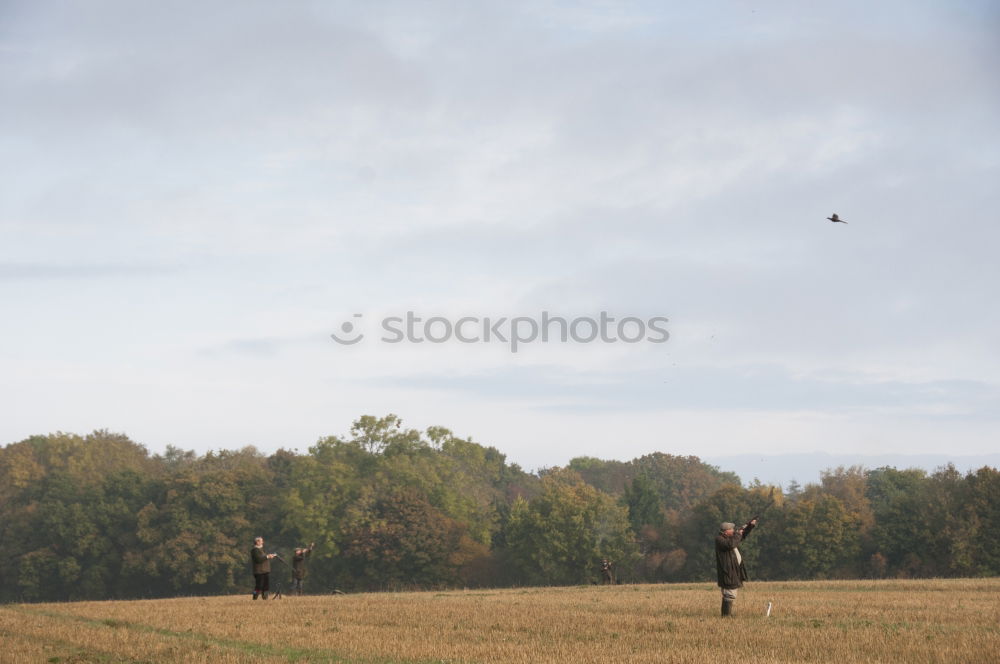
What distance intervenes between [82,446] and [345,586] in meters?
52.2

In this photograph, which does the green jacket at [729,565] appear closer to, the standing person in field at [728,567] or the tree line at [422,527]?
the standing person in field at [728,567]

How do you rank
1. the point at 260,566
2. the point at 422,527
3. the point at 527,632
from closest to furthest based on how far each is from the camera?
the point at 527,632 → the point at 260,566 → the point at 422,527

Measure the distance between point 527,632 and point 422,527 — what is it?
61.7 meters

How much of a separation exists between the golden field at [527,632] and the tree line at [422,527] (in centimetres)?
4782

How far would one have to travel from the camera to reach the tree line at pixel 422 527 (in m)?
75.0

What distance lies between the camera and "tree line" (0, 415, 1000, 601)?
75000mm

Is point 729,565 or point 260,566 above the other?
point 729,565

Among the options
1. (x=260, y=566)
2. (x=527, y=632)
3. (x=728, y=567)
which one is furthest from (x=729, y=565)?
(x=260, y=566)

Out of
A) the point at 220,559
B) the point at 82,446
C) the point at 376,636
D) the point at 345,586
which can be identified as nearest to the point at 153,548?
the point at 220,559

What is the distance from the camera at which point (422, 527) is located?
3196 inches

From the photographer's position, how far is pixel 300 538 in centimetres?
9044

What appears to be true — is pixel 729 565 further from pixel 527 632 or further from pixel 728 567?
pixel 527 632

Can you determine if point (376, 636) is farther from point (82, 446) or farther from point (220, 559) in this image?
point (82, 446)

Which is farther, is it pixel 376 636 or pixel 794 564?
pixel 794 564
